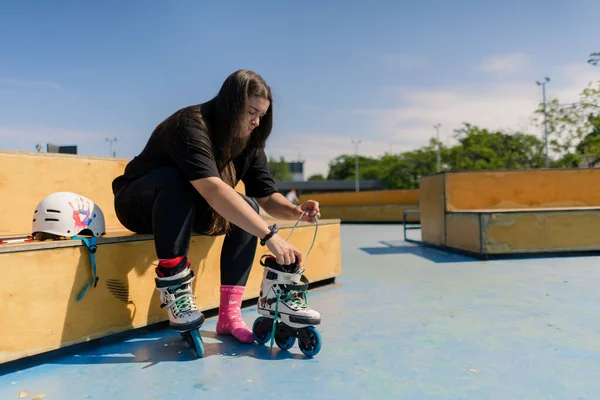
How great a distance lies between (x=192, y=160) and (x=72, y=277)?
2.59 ft

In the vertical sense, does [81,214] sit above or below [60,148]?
below

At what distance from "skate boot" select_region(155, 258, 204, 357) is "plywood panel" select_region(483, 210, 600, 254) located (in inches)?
162

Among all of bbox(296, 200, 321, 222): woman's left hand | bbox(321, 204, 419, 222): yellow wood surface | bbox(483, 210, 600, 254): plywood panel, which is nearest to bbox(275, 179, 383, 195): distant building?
bbox(321, 204, 419, 222): yellow wood surface

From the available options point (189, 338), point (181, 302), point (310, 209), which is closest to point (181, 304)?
point (181, 302)

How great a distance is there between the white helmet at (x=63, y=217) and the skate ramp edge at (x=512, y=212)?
429cm

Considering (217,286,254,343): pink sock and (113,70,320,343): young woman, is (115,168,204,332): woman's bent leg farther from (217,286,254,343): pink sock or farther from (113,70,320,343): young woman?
(217,286,254,343): pink sock

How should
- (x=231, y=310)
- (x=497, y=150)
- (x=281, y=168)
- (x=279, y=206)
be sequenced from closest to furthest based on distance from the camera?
(x=231, y=310), (x=279, y=206), (x=497, y=150), (x=281, y=168)

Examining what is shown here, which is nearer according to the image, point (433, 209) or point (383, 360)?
point (383, 360)

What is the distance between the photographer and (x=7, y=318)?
1838mm

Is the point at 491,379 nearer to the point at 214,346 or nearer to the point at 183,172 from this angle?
the point at 214,346

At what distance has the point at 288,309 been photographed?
6.71 feet

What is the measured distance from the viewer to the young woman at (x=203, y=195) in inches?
76.3

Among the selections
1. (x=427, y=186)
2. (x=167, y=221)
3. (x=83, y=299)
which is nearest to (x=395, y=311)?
(x=167, y=221)

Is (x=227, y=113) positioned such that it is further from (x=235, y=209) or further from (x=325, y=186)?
(x=325, y=186)
